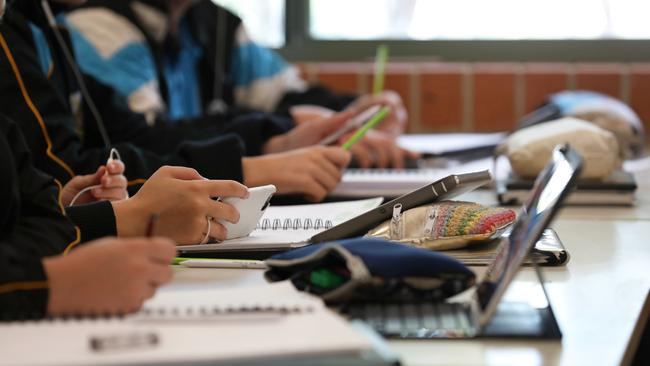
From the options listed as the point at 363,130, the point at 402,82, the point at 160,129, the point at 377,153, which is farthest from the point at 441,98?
the point at 363,130

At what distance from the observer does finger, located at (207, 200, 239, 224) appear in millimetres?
1029

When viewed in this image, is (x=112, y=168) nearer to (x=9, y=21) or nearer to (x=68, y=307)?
(x=9, y=21)

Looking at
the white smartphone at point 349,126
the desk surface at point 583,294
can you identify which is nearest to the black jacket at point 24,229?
the desk surface at point 583,294

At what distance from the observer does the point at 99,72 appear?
79.2 inches

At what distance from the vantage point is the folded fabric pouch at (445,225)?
1.05 meters

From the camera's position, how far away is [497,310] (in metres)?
0.83

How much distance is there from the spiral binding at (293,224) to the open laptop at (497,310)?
32cm

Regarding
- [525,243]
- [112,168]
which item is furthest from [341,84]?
[525,243]

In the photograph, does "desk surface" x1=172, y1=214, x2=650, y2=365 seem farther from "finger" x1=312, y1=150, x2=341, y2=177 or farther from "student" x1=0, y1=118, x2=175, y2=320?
"finger" x1=312, y1=150, x2=341, y2=177

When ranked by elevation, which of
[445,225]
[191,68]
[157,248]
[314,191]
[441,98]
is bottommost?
[441,98]

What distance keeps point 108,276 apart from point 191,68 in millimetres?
1770

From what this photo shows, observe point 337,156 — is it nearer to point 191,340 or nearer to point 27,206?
point 27,206

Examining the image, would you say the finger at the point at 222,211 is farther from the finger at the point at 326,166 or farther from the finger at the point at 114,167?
the finger at the point at 326,166

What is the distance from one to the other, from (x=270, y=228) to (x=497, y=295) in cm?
45
